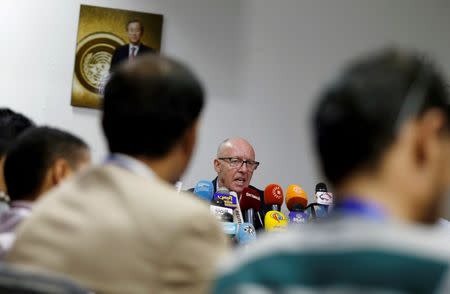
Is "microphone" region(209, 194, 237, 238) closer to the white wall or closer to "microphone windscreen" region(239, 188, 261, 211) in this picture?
"microphone windscreen" region(239, 188, 261, 211)

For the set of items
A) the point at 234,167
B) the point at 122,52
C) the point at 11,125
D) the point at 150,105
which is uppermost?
the point at 150,105

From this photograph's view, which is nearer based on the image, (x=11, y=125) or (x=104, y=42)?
(x=11, y=125)

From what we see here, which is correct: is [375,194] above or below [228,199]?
above

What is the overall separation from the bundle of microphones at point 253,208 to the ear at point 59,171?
4.21 ft

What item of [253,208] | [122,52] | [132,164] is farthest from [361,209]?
[122,52]

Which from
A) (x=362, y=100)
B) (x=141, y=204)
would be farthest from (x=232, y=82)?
(x=362, y=100)

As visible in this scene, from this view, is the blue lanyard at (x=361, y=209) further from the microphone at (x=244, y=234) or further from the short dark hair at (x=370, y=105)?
the microphone at (x=244, y=234)

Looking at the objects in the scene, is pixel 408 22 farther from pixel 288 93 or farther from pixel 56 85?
pixel 56 85

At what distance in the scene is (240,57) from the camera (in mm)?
5375

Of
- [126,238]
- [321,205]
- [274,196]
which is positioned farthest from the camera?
[274,196]

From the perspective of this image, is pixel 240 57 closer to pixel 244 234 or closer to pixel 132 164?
pixel 244 234

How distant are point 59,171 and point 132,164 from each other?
0.47 meters

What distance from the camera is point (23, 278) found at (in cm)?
105

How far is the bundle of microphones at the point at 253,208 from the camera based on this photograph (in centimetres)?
296
